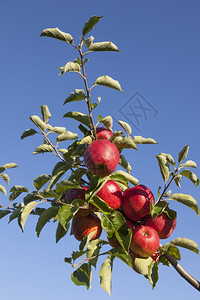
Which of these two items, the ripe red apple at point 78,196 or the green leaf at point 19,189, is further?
the green leaf at point 19,189

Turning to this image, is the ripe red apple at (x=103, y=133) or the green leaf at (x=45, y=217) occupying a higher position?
the ripe red apple at (x=103, y=133)

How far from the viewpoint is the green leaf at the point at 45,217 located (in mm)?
3416

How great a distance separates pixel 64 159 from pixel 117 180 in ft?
2.17

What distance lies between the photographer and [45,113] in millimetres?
3809

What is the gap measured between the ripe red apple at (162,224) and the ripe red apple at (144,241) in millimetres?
103

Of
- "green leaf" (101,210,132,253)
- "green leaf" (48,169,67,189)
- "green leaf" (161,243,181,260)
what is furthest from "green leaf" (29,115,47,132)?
"green leaf" (161,243,181,260)

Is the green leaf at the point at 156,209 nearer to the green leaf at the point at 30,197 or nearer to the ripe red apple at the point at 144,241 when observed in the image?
the ripe red apple at the point at 144,241

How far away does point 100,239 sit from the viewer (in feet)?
11.0

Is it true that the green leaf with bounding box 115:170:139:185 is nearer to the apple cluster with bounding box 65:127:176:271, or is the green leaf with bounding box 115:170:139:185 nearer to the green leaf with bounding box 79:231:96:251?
the apple cluster with bounding box 65:127:176:271

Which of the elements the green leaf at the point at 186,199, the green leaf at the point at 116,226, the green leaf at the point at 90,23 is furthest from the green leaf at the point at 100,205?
the green leaf at the point at 90,23

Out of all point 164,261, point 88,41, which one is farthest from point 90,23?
point 164,261

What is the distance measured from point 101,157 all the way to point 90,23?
1204mm

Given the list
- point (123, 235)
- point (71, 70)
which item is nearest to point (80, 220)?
point (123, 235)

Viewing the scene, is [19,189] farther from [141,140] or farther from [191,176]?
[191,176]
